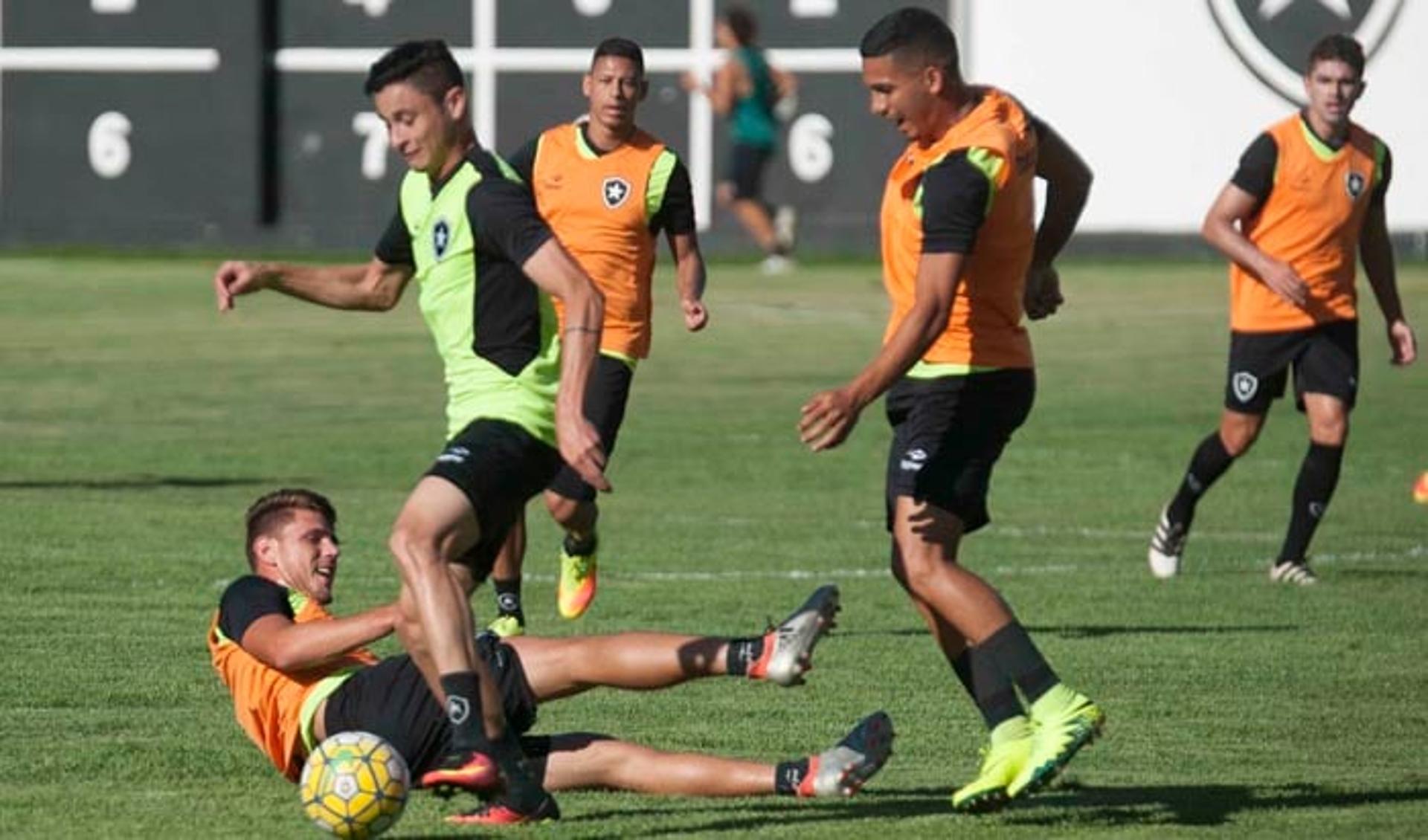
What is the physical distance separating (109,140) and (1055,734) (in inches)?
1125

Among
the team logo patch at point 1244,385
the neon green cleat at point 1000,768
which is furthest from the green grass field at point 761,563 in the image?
the team logo patch at point 1244,385

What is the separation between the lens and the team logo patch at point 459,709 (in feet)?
27.4

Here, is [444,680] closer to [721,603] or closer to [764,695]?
[764,695]

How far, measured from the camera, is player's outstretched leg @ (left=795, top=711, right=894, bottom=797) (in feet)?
28.4

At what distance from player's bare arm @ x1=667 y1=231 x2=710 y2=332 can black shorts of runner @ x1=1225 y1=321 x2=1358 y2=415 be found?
2.61 meters

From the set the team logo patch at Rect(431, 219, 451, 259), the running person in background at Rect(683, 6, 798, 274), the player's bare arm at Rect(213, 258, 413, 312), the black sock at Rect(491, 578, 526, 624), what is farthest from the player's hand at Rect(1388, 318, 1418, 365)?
the running person in background at Rect(683, 6, 798, 274)

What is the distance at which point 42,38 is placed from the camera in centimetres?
3609

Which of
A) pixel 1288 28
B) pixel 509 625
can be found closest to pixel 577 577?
pixel 509 625

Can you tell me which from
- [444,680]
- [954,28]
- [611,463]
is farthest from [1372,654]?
[954,28]

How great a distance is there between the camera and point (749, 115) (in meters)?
32.9

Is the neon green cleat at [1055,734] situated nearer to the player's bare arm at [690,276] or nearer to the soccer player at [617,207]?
the soccer player at [617,207]

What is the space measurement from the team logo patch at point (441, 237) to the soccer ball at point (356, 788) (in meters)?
1.42

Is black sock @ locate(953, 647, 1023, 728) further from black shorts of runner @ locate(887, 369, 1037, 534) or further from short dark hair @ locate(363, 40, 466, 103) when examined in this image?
short dark hair @ locate(363, 40, 466, 103)

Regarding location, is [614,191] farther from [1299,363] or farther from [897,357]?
[897,357]
